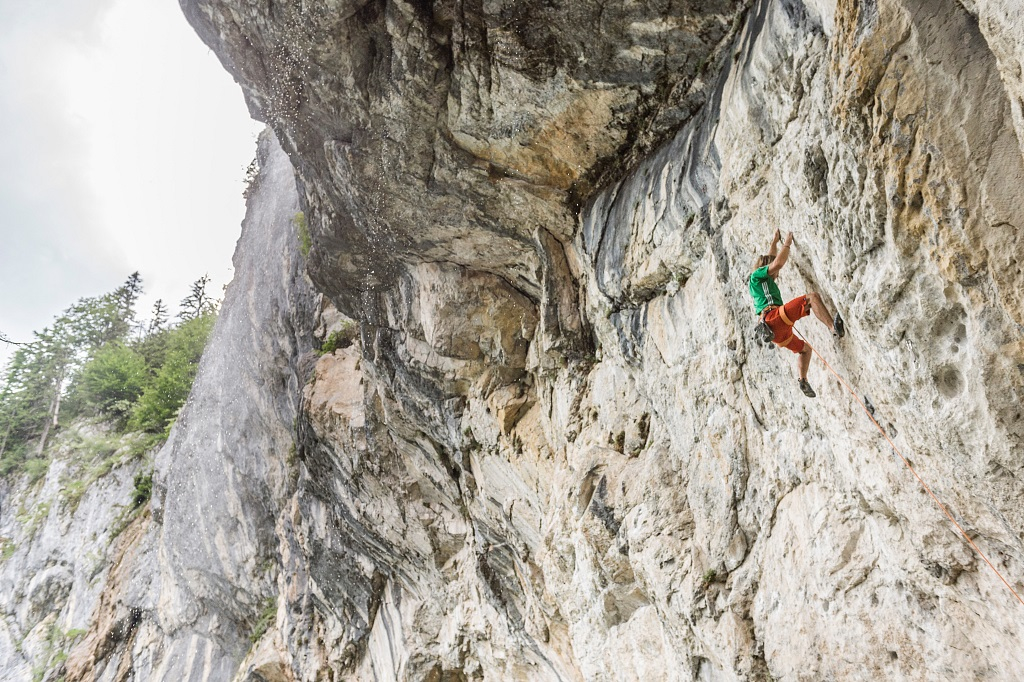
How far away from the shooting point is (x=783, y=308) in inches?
169

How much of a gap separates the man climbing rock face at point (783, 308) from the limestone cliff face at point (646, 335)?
0.12m

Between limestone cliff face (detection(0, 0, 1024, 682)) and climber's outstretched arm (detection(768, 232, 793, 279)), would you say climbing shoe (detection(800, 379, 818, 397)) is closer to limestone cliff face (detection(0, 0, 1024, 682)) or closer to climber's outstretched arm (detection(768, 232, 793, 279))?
limestone cliff face (detection(0, 0, 1024, 682))

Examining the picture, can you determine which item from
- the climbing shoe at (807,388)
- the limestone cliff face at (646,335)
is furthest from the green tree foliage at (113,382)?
the climbing shoe at (807,388)

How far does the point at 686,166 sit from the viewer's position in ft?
19.0

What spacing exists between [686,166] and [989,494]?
12.7 ft

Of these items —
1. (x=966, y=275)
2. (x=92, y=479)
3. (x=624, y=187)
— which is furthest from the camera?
(x=92, y=479)

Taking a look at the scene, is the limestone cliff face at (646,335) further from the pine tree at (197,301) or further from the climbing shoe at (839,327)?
the pine tree at (197,301)

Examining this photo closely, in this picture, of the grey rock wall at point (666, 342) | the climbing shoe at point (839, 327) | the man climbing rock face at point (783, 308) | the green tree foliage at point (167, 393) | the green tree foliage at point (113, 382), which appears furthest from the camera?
the green tree foliage at point (113, 382)

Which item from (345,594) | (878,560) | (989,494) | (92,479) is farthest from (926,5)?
(92,479)

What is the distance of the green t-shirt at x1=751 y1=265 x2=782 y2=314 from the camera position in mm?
4418

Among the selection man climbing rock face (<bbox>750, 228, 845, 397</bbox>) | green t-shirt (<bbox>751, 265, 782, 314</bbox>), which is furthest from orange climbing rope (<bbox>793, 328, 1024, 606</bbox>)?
green t-shirt (<bbox>751, 265, 782, 314</bbox>)

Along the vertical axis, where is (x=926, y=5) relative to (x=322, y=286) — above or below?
below

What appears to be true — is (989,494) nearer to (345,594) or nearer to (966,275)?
(966,275)

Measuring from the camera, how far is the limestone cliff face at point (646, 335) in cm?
308
